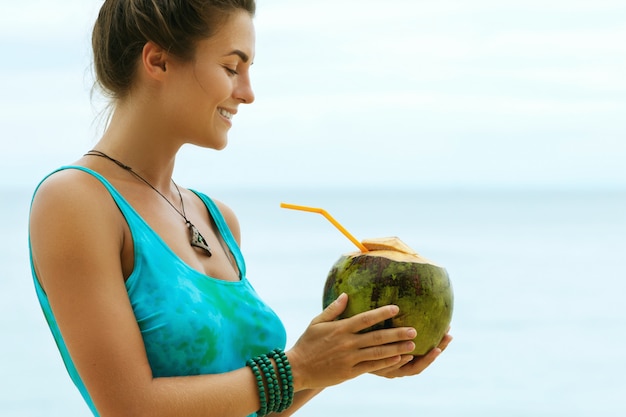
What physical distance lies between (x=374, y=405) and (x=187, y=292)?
482cm

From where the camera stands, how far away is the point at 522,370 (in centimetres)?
720

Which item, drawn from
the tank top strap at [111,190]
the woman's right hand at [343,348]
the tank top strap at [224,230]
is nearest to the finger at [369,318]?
the woman's right hand at [343,348]

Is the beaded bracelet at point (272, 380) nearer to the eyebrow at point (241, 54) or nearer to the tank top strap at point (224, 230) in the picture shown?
the tank top strap at point (224, 230)

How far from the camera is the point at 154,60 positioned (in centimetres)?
152

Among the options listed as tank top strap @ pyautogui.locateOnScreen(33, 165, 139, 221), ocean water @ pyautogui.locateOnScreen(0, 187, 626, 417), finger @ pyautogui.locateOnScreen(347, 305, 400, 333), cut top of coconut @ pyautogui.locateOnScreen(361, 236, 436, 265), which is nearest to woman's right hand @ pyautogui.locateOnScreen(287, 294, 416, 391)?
finger @ pyautogui.locateOnScreen(347, 305, 400, 333)

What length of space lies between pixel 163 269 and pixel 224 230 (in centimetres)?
35

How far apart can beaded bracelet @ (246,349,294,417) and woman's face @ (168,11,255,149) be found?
0.37 meters

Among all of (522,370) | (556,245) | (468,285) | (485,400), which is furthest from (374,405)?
(556,245)

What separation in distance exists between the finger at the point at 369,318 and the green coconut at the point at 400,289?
35 mm

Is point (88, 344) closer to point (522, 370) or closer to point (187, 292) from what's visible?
point (187, 292)

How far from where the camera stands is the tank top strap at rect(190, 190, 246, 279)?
1.71 metres

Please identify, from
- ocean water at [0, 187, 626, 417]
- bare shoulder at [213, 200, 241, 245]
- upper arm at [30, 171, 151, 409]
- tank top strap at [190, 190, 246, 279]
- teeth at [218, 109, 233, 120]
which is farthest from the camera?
ocean water at [0, 187, 626, 417]

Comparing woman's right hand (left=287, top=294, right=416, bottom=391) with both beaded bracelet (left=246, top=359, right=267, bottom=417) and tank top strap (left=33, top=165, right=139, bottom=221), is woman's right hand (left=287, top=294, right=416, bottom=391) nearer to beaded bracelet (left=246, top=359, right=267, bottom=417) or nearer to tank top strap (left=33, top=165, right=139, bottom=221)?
beaded bracelet (left=246, top=359, right=267, bottom=417)

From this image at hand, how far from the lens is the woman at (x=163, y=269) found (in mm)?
1347
